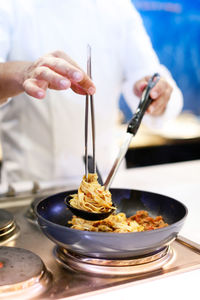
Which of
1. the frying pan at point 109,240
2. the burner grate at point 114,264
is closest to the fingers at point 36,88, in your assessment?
the frying pan at point 109,240

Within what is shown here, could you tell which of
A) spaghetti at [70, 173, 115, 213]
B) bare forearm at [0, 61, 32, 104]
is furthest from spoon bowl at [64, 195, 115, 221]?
bare forearm at [0, 61, 32, 104]

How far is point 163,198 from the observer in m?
1.06

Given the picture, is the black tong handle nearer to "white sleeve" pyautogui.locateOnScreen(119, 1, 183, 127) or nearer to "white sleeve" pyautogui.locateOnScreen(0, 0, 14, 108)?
"white sleeve" pyautogui.locateOnScreen(119, 1, 183, 127)

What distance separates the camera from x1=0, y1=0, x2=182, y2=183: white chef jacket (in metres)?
1.82

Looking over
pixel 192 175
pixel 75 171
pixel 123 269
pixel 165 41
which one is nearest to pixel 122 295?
pixel 123 269

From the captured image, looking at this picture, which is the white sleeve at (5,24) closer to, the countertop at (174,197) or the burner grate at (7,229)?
the countertop at (174,197)

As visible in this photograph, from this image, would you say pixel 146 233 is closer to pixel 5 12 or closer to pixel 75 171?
pixel 75 171

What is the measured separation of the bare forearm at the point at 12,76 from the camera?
1151mm

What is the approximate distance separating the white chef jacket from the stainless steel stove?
958mm

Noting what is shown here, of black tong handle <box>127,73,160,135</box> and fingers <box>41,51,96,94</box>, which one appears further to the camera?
black tong handle <box>127,73,160,135</box>

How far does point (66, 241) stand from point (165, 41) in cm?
300

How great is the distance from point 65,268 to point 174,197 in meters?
0.65

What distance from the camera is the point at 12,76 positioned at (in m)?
1.17

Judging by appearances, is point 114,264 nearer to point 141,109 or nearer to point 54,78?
point 54,78
